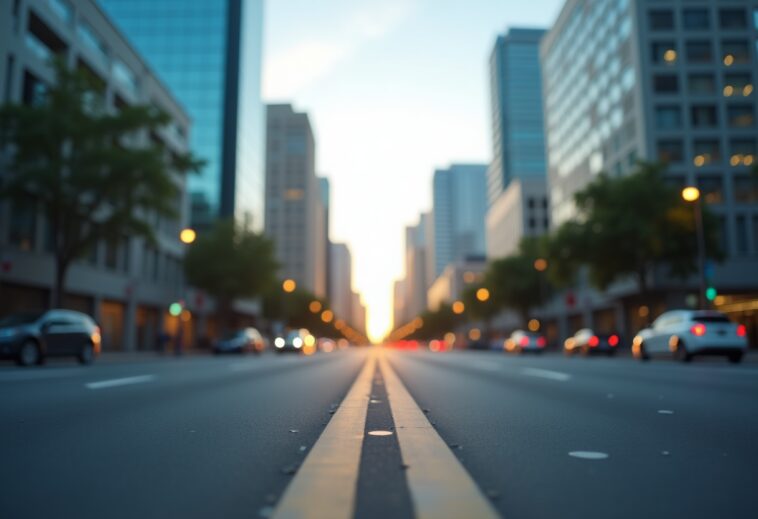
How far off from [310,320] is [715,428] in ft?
316

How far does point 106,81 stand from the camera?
37.3 m

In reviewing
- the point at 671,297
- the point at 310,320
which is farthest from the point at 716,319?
the point at 310,320

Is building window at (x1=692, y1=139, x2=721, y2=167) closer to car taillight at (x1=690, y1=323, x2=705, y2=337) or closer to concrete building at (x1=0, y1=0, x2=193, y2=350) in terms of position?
car taillight at (x1=690, y1=323, x2=705, y2=337)

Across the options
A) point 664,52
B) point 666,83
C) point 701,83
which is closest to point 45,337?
point 666,83

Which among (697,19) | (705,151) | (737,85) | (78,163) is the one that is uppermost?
(697,19)

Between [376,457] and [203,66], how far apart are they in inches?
2924

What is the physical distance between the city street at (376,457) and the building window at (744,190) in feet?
151

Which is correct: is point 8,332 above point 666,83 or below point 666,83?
below

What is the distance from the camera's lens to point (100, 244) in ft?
121

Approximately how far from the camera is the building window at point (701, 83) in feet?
160

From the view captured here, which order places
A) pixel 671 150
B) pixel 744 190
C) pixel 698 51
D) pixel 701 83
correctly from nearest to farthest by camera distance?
1. pixel 744 190
2. pixel 671 150
3. pixel 701 83
4. pixel 698 51

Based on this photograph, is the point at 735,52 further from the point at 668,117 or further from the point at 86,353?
the point at 86,353

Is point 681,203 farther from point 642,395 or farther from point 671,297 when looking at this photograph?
point 642,395

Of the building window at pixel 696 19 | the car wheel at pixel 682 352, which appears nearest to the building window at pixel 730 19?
the building window at pixel 696 19
